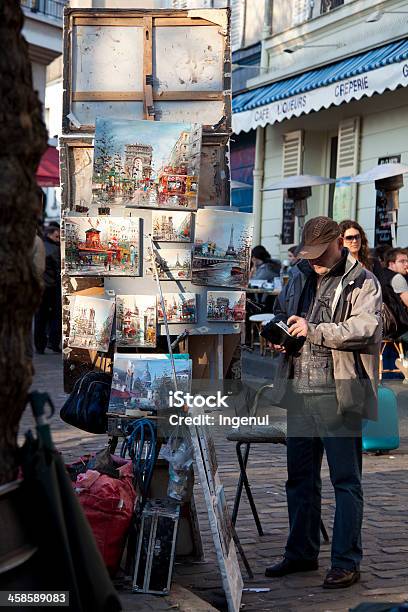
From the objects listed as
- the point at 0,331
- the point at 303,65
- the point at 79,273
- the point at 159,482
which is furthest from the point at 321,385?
the point at 303,65

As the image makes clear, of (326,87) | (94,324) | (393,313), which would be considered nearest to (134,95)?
(94,324)

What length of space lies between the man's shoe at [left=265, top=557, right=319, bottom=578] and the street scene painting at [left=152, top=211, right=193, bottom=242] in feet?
6.06

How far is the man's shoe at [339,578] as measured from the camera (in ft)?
17.4

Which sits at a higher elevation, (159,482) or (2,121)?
(2,121)

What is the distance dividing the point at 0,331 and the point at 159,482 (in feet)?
9.93

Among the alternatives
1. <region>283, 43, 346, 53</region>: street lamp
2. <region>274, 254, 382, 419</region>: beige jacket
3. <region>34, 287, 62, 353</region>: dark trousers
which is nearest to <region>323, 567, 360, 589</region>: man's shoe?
<region>274, 254, 382, 419</region>: beige jacket

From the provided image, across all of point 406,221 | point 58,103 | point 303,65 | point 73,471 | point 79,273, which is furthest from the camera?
point 58,103

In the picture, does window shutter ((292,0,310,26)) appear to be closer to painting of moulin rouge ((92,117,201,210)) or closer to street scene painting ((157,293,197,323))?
painting of moulin rouge ((92,117,201,210))

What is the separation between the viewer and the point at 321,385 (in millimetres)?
5445

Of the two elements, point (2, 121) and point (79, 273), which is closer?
point (2, 121)

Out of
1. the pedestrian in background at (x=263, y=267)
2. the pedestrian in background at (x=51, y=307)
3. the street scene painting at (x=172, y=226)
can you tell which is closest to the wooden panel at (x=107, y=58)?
the street scene painting at (x=172, y=226)

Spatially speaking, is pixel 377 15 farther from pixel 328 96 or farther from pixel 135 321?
pixel 135 321

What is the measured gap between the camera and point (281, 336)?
214 inches

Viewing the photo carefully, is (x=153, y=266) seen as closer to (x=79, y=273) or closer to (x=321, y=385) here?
(x=79, y=273)
